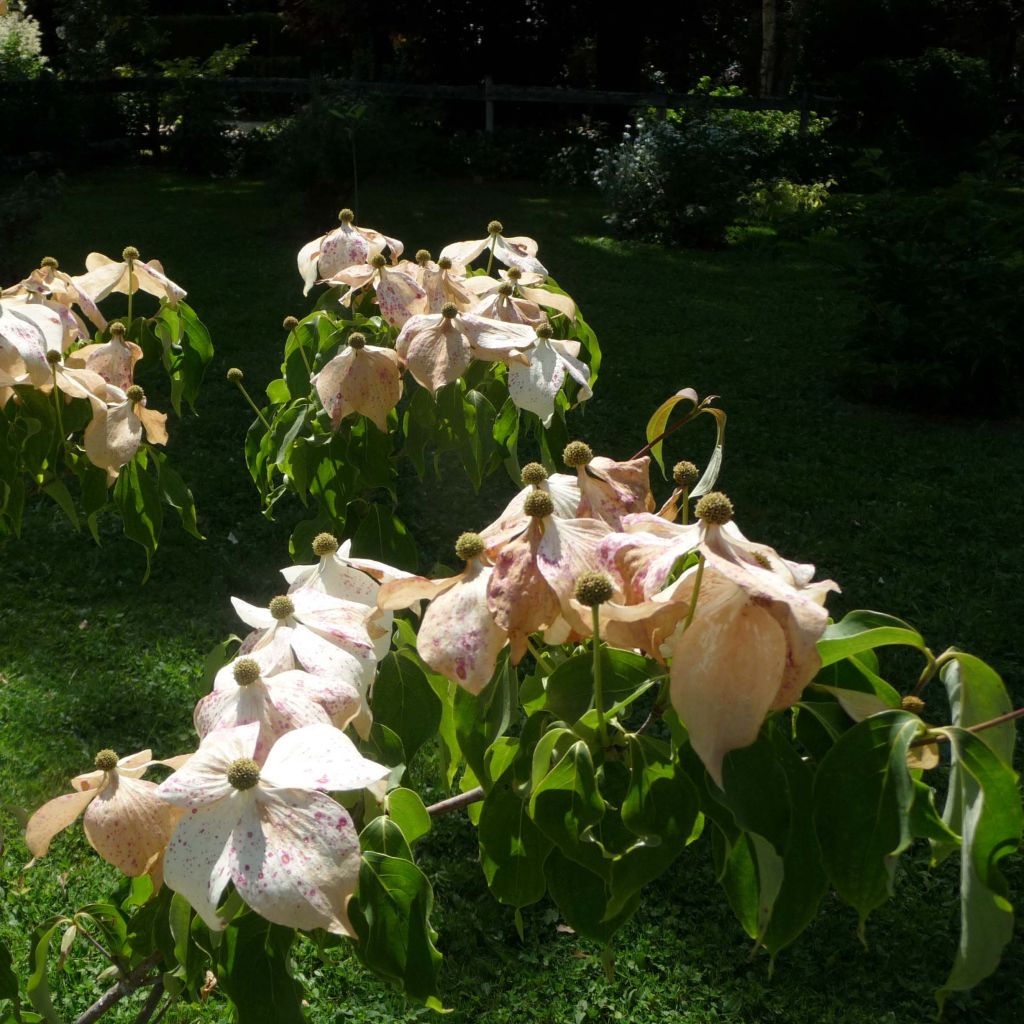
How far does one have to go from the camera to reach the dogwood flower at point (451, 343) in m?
1.38

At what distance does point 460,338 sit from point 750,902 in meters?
0.87

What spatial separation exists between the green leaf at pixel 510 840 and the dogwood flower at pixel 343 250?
1131 mm

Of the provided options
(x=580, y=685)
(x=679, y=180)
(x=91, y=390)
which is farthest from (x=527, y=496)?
(x=679, y=180)

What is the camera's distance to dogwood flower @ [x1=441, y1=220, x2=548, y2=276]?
5.82ft

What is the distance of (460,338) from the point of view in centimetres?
142

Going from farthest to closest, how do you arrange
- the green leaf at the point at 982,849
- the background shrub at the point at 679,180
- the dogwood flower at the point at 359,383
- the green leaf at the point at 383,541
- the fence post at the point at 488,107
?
the fence post at the point at 488,107, the background shrub at the point at 679,180, the green leaf at the point at 383,541, the dogwood flower at the point at 359,383, the green leaf at the point at 982,849

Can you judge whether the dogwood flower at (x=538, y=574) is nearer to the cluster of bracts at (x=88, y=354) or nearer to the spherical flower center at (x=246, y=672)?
the spherical flower center at (x=246, y=672)

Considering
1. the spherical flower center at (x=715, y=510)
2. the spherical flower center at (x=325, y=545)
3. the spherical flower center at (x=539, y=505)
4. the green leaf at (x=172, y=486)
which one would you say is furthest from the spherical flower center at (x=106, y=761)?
the green leaf at (x=172, y=486)

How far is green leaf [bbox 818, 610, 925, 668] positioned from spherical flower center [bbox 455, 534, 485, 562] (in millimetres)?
248

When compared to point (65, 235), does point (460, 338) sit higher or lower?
higher

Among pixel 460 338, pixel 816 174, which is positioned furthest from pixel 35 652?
pixel 816 174

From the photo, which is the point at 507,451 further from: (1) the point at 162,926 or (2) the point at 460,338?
(1) the point at 162,926

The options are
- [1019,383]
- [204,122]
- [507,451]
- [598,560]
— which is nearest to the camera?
[598,560]

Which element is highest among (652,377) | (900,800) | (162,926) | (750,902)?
(900,800)
